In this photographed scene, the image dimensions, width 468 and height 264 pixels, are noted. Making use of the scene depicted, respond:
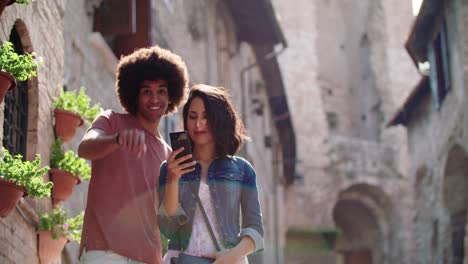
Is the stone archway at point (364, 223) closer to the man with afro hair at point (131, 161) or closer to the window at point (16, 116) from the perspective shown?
the window at point (16, 116)

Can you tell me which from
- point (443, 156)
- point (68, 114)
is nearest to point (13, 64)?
point (68, 114)

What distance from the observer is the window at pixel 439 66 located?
15102 millimetres

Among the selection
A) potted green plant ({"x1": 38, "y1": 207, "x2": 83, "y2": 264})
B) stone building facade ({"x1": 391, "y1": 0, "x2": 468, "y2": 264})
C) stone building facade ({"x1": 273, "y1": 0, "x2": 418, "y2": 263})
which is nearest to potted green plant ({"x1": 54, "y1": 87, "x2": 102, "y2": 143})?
potted green plant ({"x1": 38, "y1": 207, "x2": 83, "y2": 264})

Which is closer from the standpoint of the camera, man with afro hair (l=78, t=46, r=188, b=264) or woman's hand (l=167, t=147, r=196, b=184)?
woman's hand (l=167, t=147, r=196, b=184)

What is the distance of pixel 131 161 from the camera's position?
3.86 m

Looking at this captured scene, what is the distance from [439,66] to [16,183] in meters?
12.4

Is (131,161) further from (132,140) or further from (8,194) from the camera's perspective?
(8,194)

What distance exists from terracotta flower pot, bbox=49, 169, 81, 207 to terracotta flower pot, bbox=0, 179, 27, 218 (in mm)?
1658

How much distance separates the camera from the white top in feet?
11.6

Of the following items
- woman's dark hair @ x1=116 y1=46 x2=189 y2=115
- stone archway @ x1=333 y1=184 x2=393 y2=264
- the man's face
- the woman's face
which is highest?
woman's dark hair @ x1=116 y1=46 x2=189 y2=115

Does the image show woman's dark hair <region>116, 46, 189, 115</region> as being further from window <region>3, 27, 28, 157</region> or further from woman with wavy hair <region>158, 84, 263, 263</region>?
window <region>3, 27, 28, 157</region>

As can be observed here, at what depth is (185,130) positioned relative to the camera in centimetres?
372

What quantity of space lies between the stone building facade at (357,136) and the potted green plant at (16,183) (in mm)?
24247

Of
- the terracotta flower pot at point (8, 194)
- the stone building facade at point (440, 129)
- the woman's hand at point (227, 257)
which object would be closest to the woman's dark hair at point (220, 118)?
the woman's hand at point (227, 257)
